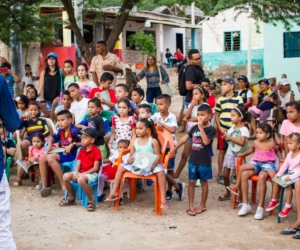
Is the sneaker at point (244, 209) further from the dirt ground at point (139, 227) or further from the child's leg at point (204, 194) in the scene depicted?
the child's leg at point (204, 194)

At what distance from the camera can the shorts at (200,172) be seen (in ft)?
20.2

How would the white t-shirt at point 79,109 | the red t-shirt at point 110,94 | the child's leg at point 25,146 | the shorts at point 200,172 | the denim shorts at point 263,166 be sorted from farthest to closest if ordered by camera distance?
the red t-shirt at point 110,94 < the child's leg at point 25,146 < the white t-shirt at point 79,109 < the shorts at point 200,172 < the denim shorts at point 263,166

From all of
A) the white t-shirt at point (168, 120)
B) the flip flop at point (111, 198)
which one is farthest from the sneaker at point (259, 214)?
the flip flop at point (111, 198)

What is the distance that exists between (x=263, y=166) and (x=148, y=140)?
1455mm

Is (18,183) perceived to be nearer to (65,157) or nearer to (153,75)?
(65,157)

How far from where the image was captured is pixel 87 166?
6.46 m

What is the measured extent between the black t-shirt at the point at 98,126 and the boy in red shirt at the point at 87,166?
34cm

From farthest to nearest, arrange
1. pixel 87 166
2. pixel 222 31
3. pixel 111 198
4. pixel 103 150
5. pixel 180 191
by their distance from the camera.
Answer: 1. pixel 222 31
2. pixel 103 150
3. pixel 180 191
4. pixel 87 166
5. pixel 111 198

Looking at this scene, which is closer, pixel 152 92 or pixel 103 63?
pixel 103 63

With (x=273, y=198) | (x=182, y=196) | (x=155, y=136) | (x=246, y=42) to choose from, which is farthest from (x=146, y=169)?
(x=246, y=42)

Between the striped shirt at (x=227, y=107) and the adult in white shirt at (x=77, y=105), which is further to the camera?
the adult in white shirt at (x=77, y=105)

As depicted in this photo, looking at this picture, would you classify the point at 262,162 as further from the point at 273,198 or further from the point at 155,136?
the point at 155,136

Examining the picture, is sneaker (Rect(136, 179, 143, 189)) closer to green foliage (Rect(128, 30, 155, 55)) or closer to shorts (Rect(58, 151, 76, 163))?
shorts (Rect(58, 151, 76, 163))

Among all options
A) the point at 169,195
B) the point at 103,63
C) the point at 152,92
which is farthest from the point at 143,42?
the point at 169,195
